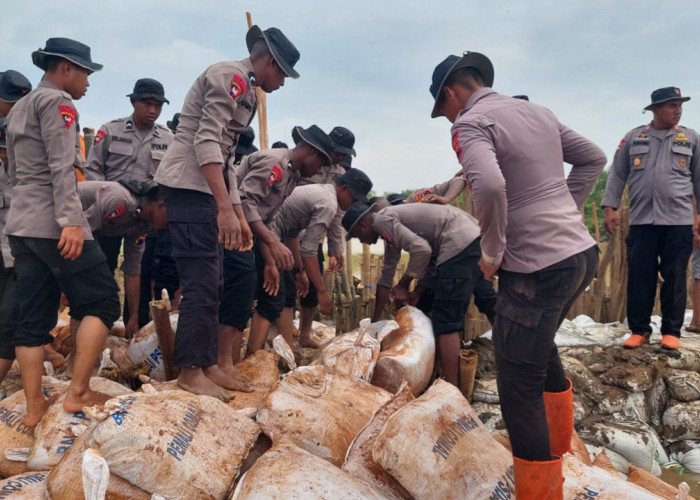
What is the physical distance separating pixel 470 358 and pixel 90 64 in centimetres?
265

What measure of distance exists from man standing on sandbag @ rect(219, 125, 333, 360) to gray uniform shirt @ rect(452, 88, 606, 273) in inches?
55.3

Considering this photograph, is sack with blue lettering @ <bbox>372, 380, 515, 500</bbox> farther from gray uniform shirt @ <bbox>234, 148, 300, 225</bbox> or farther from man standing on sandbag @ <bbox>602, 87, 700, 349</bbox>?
man standing on sandbag @ <bbox>602, 87, 700, 349</bbox>

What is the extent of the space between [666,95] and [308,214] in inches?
114

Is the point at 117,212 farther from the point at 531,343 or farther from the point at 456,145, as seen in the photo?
the point at 531,343

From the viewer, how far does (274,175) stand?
3348 millimetres

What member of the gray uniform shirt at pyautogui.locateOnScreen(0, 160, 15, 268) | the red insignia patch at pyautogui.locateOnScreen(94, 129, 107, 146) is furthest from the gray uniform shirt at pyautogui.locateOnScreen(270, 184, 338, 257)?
the gray uniform shirt at pyautogui.locateOnScreen(0, 160, 15, 268)

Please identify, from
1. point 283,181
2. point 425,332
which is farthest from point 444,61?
point 425,332

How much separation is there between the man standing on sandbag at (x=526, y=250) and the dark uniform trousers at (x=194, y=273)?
1.28 meters

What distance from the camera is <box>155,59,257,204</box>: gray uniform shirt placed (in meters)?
A: 2.48

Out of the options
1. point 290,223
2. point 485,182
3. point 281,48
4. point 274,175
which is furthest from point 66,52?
point 485,182

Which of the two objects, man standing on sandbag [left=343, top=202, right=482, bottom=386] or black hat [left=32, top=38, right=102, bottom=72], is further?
man standing on sandbag [left=343, top=202, right=482, bottom=386]

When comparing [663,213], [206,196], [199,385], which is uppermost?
[663,213]

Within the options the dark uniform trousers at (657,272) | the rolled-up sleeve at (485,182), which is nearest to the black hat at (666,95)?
the dark uniform trousers at (657,272)

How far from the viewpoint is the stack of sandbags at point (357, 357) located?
291 centimetres
